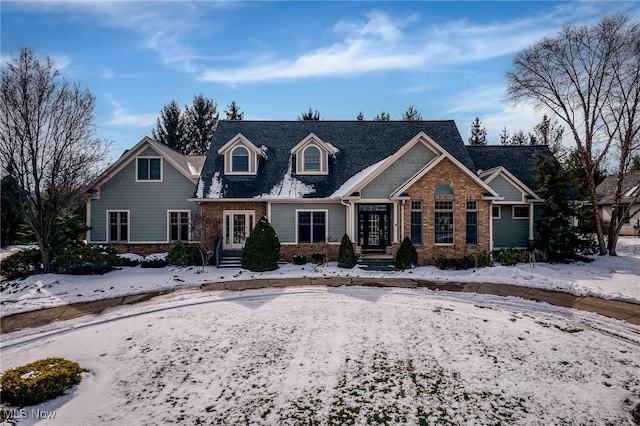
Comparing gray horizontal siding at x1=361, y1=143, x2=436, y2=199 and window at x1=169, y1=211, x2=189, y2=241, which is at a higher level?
gray horizontal siding at x1=361, y1=143, x2=436, y2=199

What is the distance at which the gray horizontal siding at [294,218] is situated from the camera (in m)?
17.6

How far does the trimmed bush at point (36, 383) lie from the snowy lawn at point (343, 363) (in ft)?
0.66

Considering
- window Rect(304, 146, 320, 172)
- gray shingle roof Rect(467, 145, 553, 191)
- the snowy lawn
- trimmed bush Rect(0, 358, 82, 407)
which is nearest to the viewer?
the snowy lawn

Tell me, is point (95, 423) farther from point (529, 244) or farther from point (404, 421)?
point (529, 244)

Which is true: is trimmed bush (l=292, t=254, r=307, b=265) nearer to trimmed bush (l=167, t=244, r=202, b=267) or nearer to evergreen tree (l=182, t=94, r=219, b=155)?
trimmed bush (l=167, t=244, r=202, b=267)

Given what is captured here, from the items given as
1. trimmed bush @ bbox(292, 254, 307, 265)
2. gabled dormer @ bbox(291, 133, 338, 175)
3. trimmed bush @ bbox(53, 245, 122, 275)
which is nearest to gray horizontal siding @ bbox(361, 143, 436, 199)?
gabled dormer @ bbox(291, 133, 338, 175)

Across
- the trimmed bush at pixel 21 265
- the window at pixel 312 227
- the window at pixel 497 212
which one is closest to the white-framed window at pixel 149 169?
the trimmed bush at pixel 21 265

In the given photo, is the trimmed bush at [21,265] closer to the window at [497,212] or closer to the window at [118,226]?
the window at [118,226]

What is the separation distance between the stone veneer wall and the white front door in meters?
7.95

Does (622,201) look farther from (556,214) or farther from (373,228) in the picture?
(373,228)

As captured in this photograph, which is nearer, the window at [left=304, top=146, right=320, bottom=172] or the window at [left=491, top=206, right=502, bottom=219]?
the window at [left=491, top=206, right=502, bottom=219]

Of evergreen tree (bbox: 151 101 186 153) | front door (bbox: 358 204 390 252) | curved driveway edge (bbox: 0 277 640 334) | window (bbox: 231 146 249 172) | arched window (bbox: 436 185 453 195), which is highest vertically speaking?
evergreen tree (bbox: 151 101 186 153)

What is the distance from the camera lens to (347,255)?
15570 mm

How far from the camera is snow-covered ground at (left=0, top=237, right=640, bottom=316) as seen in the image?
37.6 ft
